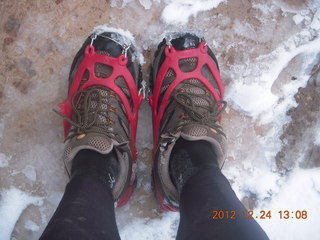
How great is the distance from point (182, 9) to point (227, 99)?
14.2 inches

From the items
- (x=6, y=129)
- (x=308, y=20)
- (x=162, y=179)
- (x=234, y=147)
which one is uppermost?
(x=308, y=20)

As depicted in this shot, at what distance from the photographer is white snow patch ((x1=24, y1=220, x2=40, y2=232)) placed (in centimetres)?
120

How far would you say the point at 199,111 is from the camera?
1.08 meters

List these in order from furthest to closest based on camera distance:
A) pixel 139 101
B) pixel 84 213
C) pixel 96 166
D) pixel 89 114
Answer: pixel 139 101, pixel 89 114, pixel 96 166, pixel 84 213

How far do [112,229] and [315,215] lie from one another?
0.83 m

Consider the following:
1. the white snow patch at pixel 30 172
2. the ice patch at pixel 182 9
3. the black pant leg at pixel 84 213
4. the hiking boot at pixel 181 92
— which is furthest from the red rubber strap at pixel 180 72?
the white snow patch at pixel 30 172

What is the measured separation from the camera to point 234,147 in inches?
48.6

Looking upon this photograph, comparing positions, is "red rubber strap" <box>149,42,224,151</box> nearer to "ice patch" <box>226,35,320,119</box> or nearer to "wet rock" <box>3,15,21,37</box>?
"ice patch" <box>226,35,320,119</box>

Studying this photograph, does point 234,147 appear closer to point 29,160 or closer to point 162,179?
point 162,179

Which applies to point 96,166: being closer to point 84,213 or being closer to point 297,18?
point 84,213

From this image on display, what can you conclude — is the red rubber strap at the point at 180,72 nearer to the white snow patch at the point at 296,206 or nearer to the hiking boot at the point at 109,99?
the hiking boot at the point at 109,99

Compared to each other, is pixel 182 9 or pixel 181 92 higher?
pixel 182 9

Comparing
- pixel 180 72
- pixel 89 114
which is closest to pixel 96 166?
pixel 89 114

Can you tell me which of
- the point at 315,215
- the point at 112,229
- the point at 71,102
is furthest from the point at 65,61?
the point at 315,215
